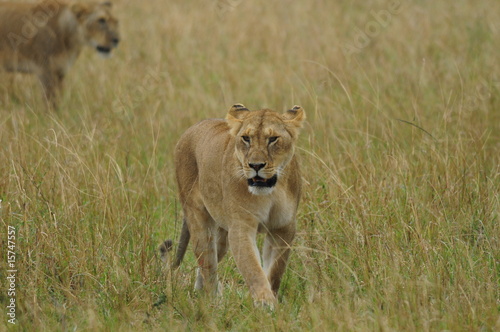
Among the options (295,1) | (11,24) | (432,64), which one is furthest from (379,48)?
(11,24)

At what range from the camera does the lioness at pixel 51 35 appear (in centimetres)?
933

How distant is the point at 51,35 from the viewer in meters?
9.50

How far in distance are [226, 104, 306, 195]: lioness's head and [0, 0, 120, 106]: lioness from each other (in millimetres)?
4948

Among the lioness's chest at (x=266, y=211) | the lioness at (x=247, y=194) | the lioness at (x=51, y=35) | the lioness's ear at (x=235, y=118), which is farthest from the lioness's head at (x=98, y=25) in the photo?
the lioness's chest at (x=266, y=211)

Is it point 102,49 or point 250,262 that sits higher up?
point 250,262

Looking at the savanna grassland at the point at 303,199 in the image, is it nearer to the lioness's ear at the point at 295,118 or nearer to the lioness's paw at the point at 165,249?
the lioness's paw at the point at 165,249

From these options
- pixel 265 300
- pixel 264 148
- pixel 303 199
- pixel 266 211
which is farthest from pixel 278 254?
pixel 303 199

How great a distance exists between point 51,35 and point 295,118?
547cm

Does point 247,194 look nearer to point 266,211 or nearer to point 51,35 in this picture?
point 266,211

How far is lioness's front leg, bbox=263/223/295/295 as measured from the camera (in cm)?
465

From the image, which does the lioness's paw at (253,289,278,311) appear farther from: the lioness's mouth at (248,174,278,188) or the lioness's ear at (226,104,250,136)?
the lioness's ear at (226,104,250,136)

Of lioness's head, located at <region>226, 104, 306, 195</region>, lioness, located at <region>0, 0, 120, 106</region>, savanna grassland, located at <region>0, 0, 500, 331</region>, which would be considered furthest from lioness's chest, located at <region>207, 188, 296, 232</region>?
lioness, located at <region>0, 0, 120, 106</region>

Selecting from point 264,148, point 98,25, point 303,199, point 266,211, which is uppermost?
point 264,148

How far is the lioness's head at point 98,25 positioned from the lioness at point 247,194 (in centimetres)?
486
